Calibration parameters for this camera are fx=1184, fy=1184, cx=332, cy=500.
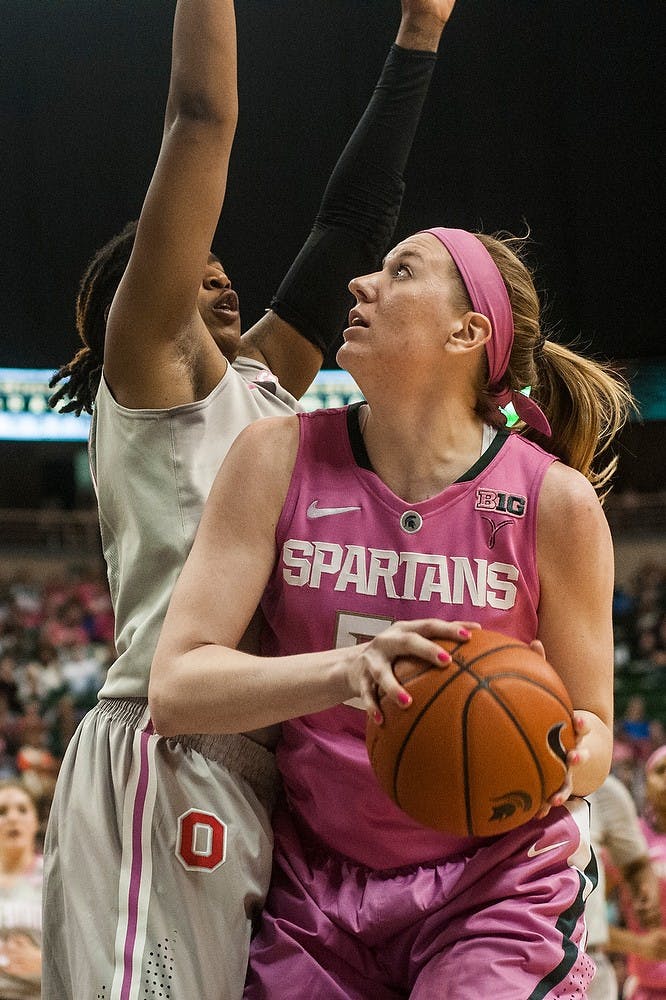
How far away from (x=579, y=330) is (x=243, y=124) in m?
3.74

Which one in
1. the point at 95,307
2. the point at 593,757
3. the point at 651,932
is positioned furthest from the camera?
the point at 651,932

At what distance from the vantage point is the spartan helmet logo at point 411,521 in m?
2.04

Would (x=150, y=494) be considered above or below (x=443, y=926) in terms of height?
above

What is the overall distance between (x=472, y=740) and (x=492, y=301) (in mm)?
896

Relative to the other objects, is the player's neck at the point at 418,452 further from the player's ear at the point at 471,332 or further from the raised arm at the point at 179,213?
the raised arm at the point at 179,213

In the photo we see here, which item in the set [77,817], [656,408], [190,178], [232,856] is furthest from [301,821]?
[656,408]

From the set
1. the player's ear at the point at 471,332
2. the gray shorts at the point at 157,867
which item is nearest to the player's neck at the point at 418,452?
the player's ear at the point at 471,332

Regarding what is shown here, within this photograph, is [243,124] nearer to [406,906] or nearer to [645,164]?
[645,164]

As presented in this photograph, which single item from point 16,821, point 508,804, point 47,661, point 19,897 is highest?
point 508,804

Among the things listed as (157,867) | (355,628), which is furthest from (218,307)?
(157,867)

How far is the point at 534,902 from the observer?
6.45 ft

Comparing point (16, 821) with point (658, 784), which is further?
point (16, 821)

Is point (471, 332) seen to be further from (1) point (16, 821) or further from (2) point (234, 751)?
(1) point (16, 821)

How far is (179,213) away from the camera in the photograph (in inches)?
84.9
